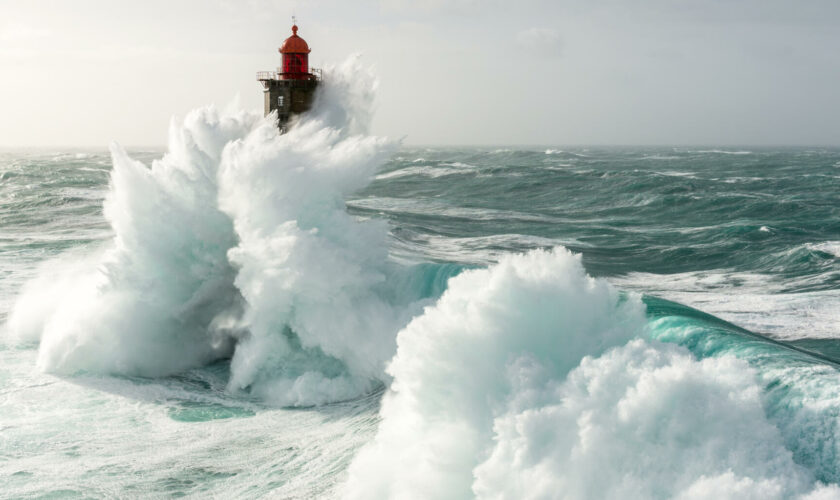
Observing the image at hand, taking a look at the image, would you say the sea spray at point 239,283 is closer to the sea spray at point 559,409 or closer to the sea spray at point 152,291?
the sea spray at point 152,291

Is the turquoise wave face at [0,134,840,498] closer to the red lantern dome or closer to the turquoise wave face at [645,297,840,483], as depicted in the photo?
the turquoise wave face at [645,297,840,483]

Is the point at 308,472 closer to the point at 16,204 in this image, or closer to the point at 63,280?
the point at 63,280

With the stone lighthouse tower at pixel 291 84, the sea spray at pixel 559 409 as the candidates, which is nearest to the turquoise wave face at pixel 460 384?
the sea spray at pixel 559 409

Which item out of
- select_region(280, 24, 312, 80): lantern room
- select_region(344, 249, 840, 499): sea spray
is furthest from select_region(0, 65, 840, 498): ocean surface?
select_region(280, 24, 312, 80): lantern room

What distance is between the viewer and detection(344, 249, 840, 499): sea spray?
15.7 feet

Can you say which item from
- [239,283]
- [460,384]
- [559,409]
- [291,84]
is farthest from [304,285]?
[291,84]

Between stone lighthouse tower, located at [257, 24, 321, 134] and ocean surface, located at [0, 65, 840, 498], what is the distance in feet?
4.92

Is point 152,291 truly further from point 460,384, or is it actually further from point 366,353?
point 460,384

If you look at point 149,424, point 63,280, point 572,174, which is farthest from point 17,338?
point 572,174

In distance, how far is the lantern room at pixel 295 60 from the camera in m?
21.6

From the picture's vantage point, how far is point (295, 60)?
2162cm

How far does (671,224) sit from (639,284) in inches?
420

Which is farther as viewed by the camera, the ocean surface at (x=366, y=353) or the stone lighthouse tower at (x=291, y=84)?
the stone lighthouse tower at (x=291, y=84)

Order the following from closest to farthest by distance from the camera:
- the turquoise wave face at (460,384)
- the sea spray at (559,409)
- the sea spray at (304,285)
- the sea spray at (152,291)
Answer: the sea spray at (559,409), the turquoise wave face at (460,384), the sea spray at (304,285), the sea spray at (152,291)
